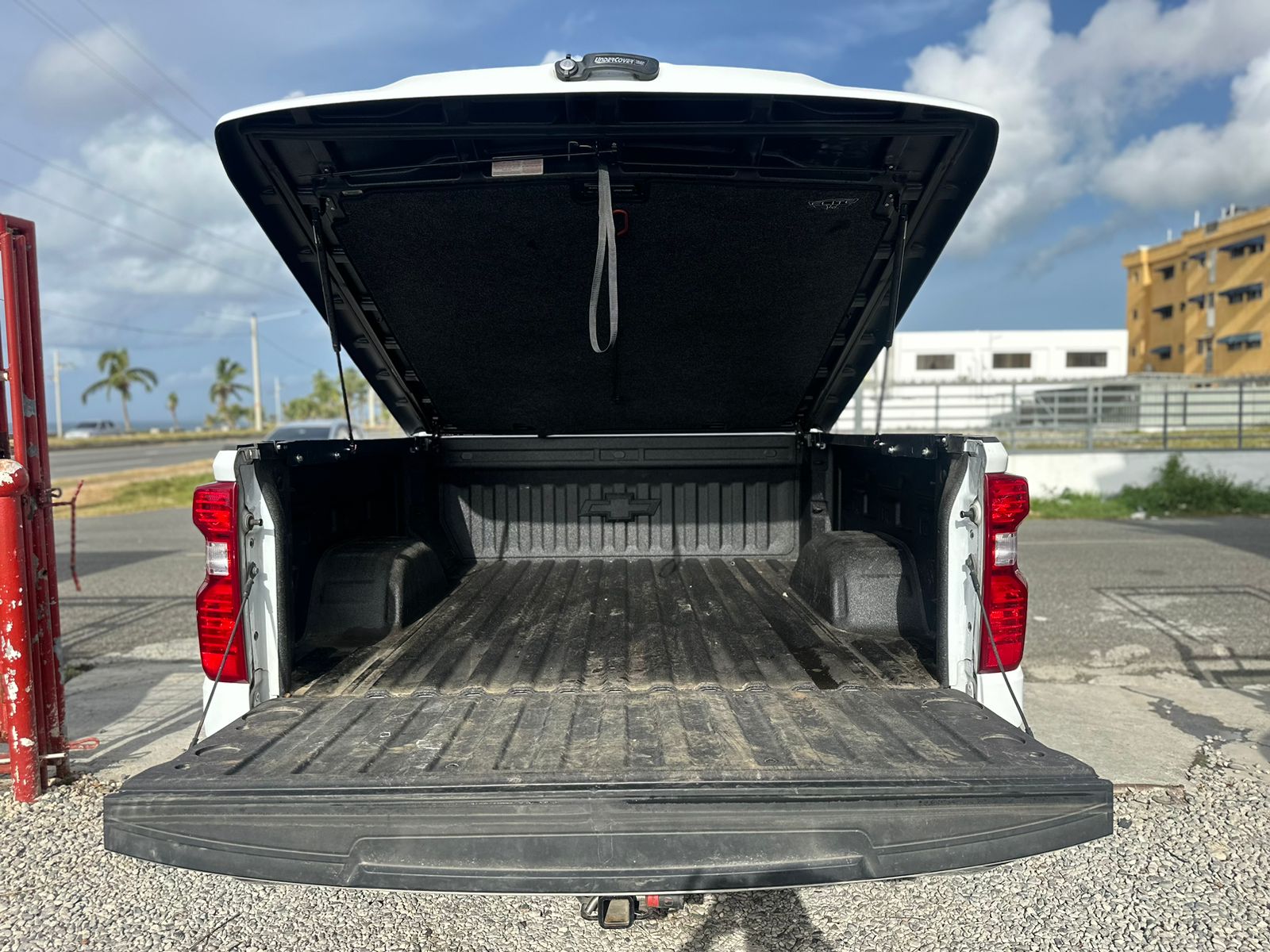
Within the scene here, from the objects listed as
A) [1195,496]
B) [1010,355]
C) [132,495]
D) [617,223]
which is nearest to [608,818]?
[617,223]

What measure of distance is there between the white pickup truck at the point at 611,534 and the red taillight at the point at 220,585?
0.04 ft

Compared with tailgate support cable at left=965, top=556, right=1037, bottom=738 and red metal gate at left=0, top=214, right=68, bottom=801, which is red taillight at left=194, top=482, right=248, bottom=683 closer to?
red metal gate at left=0, top=214, right=68, bottom=801

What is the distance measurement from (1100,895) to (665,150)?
2.99 metres

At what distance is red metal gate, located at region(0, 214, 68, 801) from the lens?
361 centimetres

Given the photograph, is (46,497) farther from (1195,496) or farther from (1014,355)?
(1014,355)

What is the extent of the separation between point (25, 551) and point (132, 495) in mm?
16040

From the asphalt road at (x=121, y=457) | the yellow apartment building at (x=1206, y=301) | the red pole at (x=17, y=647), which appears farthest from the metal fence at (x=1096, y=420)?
the yellow apartment building at (x=1206, y=301)

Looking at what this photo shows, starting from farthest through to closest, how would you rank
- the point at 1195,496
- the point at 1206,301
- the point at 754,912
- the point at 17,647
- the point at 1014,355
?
1. the point at 1014,355
2. the point at 1206,301
3. the point at 1195,496
4. the point at 17,647
5. the point at 754,912

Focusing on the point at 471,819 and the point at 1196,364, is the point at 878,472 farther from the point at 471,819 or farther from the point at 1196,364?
the point at 1196,364

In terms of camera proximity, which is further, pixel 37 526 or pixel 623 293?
pixel 37 526

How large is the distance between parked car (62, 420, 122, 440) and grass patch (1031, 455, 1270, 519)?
5511 centimetres

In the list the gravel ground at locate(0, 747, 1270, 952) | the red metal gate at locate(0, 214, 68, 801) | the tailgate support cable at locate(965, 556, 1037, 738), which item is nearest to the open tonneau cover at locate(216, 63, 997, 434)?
the tailgate support cable at locate(965, 556, 1037, 738)

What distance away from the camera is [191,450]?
3931 cm

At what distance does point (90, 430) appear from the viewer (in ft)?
185
